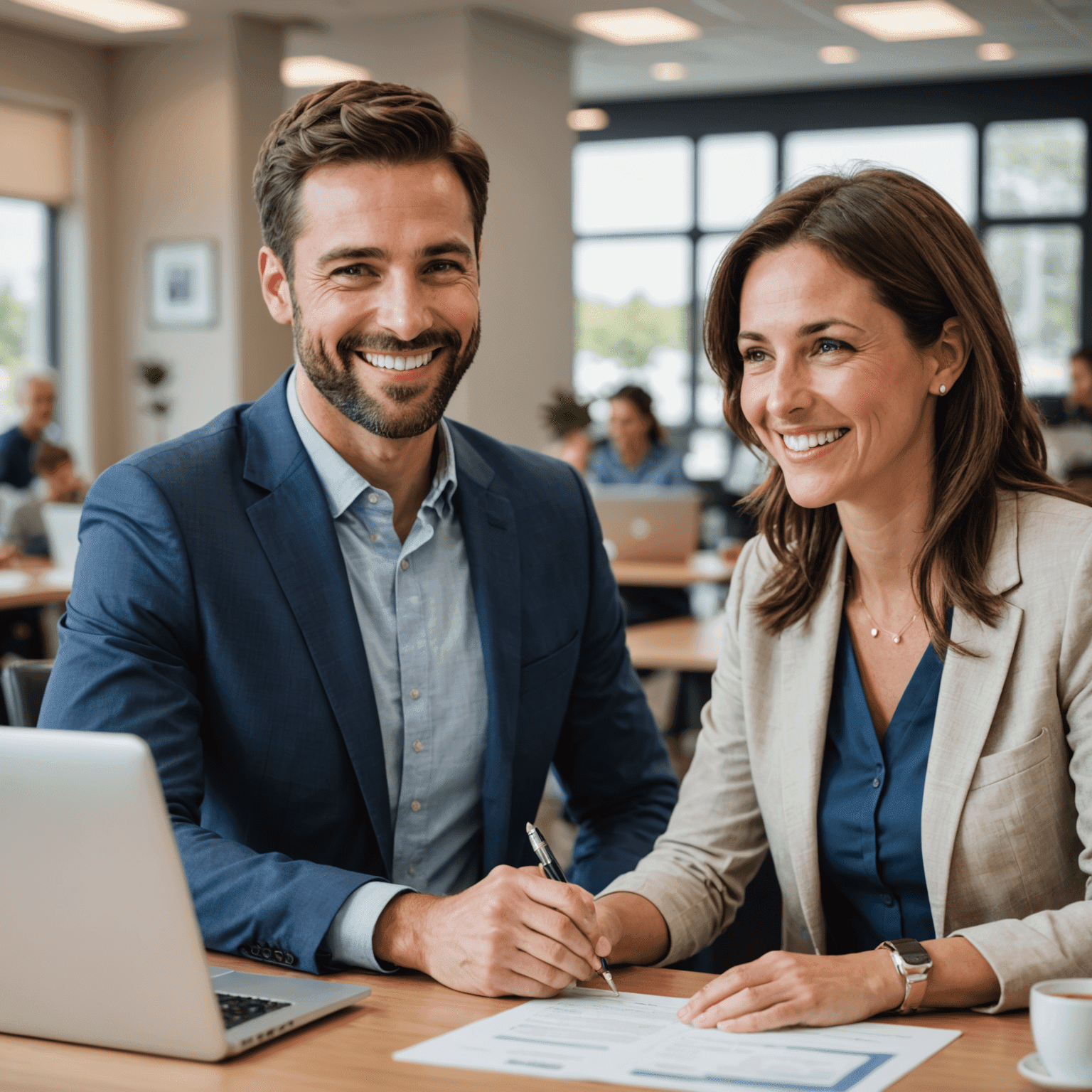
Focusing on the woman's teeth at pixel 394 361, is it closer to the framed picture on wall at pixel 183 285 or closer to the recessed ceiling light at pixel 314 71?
the framed picture on wall at pixel 183 285

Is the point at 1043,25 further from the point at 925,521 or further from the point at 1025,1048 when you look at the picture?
the point at 1025,1048

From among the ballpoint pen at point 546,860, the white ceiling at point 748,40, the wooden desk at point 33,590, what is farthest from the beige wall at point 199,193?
the ballpoint pen at point 546,860

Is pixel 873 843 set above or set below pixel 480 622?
below

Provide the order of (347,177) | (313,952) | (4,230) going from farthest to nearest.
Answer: (4,230) → (347,177) → (313,952)

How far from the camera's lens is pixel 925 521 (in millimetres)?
1609

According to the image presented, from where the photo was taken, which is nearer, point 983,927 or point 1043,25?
point 983,927

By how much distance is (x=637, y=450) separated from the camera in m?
7.38

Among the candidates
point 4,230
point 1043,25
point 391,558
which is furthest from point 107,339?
point 391,558

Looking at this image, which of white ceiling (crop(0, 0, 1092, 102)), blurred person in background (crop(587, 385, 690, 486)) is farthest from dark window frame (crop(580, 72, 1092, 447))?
blurred person in background (crop(587, 385, 690, 486))

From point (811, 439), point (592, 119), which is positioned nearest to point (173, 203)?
point (592, 119)

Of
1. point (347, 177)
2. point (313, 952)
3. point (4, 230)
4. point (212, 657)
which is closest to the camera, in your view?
point (313, 952)

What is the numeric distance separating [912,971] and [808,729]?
41 centimetres

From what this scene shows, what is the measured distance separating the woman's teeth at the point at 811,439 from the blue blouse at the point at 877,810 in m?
0.25

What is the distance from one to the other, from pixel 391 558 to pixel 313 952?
0.57 metres
